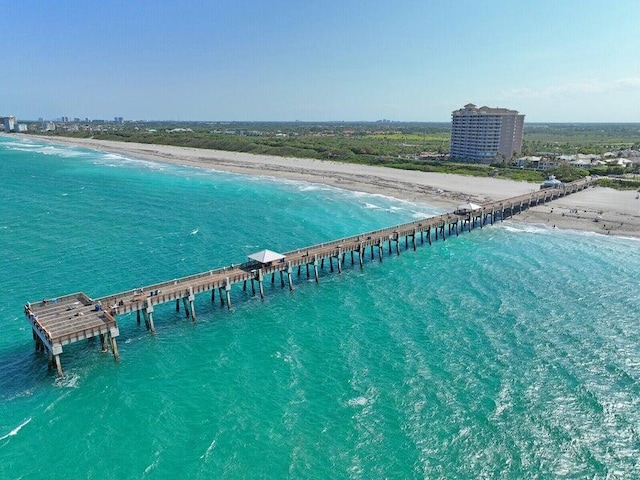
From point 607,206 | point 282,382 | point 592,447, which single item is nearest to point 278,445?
point 282,382

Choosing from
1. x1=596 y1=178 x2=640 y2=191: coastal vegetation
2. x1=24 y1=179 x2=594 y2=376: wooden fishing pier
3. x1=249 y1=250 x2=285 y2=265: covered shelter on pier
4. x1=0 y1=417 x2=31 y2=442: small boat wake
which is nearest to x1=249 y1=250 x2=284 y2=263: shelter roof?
x1=249 y1=250 x2=285 y2=265: covered shelter on pier

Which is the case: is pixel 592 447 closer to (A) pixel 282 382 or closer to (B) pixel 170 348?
(A) pixel 282 382

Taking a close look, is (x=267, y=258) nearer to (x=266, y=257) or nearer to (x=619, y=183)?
(x=266, y=257)

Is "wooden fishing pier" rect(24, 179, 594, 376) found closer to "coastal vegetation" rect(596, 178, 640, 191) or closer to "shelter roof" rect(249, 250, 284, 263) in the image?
"shelter roof" rect(249, 250, 284, 263)

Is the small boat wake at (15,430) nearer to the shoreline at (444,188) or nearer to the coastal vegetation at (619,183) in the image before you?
the shoreline at (444,188)

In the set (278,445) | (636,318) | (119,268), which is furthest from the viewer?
(119,268)

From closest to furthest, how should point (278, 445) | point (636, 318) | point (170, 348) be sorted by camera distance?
point (278, 445), point (170, 348), point (636, 318)
